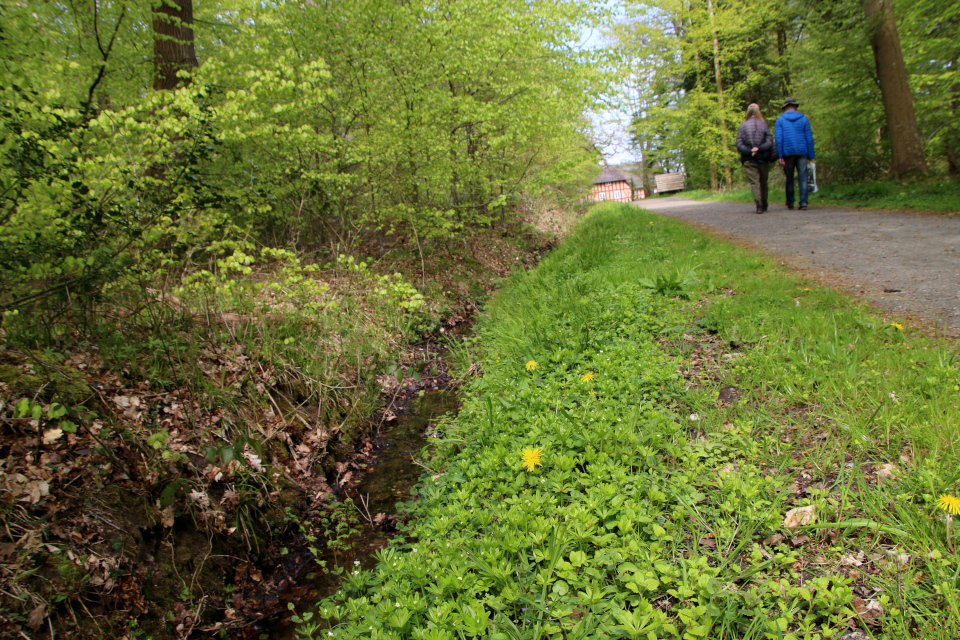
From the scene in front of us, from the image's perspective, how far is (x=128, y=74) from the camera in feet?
21.4

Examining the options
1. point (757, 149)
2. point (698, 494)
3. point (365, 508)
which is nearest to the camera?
point (698, 494)

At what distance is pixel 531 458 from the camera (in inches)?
103

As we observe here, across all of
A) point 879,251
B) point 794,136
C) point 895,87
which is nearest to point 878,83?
point 895,87

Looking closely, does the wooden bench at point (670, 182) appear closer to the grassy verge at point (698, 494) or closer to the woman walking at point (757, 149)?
the woman walking at point (757, 149)

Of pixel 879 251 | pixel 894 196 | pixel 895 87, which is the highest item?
pixel 895 87

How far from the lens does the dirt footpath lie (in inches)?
148

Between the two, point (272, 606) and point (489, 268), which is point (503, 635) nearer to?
point (272, 606)

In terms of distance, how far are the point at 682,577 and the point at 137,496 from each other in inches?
116

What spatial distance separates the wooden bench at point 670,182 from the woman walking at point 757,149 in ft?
83.9

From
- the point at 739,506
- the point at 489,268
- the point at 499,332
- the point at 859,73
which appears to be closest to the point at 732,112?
the point at 859,73

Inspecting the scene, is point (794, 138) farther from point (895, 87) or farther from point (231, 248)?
point (231, 248)

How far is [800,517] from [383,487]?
288 cm

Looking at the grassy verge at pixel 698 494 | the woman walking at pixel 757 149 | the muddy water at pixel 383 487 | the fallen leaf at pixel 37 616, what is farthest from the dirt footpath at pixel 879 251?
the fallen leaf at pixel 37 616

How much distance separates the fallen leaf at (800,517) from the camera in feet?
6.39
